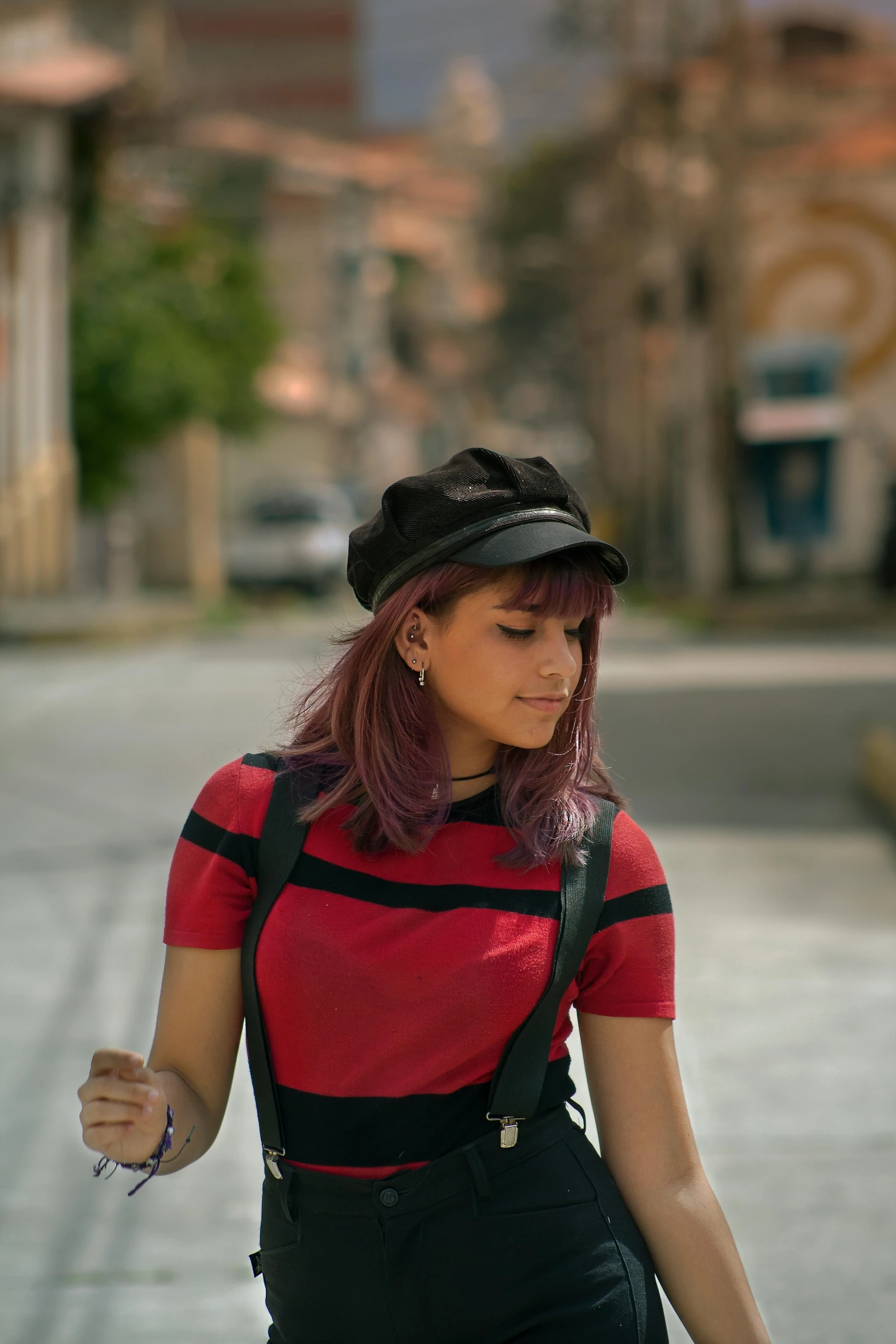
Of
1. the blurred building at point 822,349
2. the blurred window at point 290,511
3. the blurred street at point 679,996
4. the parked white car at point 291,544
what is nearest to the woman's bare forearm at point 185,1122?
the blurred street at point 679,996

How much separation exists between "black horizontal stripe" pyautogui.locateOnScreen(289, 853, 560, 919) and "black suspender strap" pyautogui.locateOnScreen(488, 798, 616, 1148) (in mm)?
21

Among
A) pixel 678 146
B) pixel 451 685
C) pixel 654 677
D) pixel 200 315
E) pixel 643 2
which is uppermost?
pixel 643 2

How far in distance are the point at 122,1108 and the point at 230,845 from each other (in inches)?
12.5

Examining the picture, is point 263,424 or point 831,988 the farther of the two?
point 263,424

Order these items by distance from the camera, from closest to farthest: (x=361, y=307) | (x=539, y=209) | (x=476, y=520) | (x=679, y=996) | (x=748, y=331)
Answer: (x=476, y=520) → (x=679, y=996) → (x=748, y=331) → (x=361, y=307) → (x=539, y=209)

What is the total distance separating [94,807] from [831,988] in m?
4.57

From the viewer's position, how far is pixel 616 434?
41000mm

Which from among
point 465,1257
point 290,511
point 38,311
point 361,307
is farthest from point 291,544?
point 465,1257

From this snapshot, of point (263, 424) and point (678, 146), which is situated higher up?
point (678, 146)

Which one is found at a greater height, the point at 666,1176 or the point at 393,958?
the point at 393,958

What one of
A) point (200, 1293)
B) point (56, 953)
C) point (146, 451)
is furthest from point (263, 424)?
point (200, 1293)

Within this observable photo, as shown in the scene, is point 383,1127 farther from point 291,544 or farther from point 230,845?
point 291,544

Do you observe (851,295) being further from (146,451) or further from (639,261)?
(146,451)

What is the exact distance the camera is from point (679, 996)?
19.2 ft
